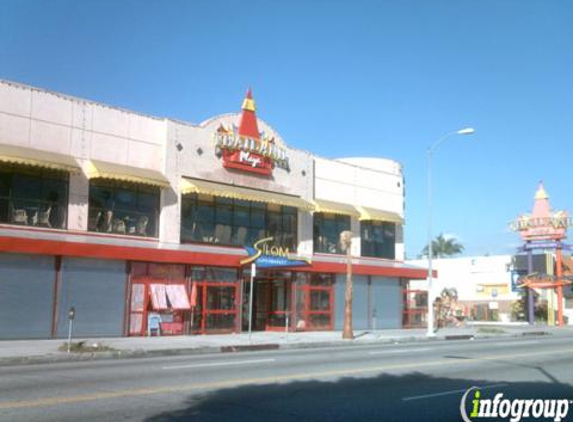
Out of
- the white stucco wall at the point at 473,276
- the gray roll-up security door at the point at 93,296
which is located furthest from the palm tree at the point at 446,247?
the gray roll-up security door at the point at 93,296

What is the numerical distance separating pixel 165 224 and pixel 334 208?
10254 millimetres

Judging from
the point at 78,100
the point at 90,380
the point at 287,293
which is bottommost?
the point at 90,380

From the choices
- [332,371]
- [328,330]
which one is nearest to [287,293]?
[328,330]

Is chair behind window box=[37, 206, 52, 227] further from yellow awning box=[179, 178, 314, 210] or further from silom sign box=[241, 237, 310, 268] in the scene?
silom sign box=[241, 237, 310, 268]

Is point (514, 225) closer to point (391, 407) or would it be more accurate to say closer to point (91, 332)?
point (91, 332)

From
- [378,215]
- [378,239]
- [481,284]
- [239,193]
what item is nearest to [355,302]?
[378,239]

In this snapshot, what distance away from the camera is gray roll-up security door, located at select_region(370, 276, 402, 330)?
1502 inches

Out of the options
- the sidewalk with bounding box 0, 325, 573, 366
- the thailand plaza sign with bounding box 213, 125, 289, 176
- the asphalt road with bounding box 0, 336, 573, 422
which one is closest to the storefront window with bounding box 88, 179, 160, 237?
the thailand plaza sign with bounding box 213, 125, 289, 176

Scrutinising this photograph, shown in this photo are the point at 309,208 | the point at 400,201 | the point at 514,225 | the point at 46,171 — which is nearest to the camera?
the point at 46,171

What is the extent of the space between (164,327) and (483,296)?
45.7 metres

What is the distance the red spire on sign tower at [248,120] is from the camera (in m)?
31.7

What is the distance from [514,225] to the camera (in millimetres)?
57438

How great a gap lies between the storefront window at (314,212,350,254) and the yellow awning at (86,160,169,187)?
1057cm

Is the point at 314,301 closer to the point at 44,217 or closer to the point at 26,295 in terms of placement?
the point at 44,217
